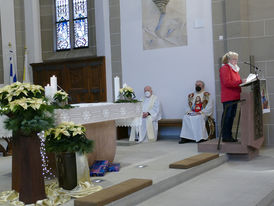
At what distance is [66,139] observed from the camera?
4531mm

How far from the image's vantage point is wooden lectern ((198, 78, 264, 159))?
6656 mm

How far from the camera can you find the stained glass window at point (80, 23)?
12.0 m

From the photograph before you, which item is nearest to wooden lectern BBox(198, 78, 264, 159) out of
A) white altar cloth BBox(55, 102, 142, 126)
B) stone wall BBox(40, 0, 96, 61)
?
white altar cloth BBox(55, 102, 142, 126)

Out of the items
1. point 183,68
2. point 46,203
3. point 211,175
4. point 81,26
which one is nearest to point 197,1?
point 183,68

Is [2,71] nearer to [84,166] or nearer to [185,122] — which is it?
[185,122]

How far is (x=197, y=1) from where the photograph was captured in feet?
30.6

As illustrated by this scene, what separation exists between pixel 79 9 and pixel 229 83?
21.7 feet

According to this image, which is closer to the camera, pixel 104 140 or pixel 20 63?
pixel 104 140

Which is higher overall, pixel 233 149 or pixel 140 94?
pixel 140 94

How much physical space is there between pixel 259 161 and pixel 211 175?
128cm

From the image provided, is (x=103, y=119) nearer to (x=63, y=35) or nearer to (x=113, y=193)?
(x=113, y=193)

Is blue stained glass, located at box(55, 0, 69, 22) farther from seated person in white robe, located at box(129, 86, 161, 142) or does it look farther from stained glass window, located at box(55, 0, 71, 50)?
seated person in white robe, located at box(129, 86, 161, 142)

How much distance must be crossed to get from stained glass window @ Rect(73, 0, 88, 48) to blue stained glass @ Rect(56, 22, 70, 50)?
0.92ft

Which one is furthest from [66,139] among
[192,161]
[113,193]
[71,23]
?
[71,23]
